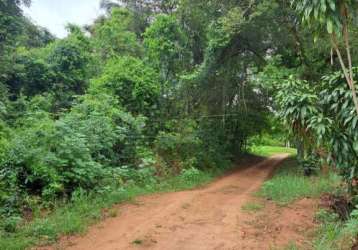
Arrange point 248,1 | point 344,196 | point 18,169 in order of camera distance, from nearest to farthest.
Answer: point 18,169 < point 344,196 < point 248,1

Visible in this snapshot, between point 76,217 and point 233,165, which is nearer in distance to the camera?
point 76,217

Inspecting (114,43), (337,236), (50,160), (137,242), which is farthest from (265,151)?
(137,242)

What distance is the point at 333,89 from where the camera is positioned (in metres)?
6.67

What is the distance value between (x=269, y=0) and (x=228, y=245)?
9.14 meters

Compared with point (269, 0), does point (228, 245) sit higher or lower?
lower

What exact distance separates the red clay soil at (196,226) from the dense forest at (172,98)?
1.12 meters

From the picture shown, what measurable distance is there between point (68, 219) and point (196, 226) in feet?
7.07

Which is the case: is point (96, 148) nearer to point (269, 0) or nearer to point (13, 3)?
point (269, 0)

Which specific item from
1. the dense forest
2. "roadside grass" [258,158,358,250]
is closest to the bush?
the dense forest

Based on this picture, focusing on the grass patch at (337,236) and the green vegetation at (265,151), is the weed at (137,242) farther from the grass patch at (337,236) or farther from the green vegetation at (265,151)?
the green vegetation at (265,151)

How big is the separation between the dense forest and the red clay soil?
112cm

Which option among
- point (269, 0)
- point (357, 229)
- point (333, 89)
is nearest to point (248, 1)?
point (269, 0)

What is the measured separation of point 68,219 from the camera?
636 centimetres

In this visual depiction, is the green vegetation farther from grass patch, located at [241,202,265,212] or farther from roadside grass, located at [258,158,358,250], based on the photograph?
grass patch, located at [241,202,265,212]
